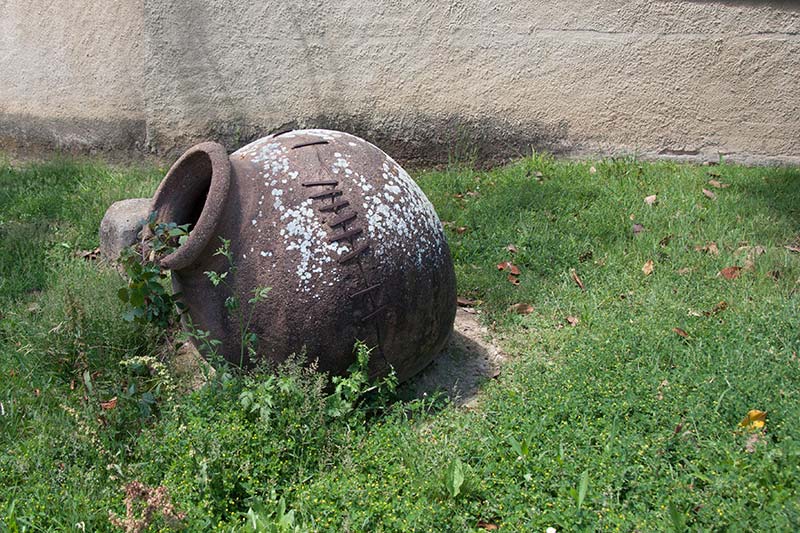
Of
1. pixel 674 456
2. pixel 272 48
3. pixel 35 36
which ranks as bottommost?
pixel 674 456

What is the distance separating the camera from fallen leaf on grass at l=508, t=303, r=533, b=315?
13.9ft

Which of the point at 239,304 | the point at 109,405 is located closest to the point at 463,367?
the point at 239,304

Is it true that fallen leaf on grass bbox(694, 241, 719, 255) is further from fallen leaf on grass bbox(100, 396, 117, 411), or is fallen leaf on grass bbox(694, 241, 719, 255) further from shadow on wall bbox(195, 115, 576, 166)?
fallen leaf on grass bbox(100, 396, 117, 411)

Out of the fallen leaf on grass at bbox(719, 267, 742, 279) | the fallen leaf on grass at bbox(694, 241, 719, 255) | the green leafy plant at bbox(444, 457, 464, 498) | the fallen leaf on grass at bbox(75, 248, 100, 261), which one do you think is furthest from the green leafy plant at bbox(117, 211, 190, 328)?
the fallen leaf on grass at bbox(694, 241, 719, 255)

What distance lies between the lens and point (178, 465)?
2789 mm

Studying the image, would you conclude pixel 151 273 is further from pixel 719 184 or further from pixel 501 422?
pixel 719 184

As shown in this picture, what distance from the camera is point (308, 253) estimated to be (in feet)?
10.0

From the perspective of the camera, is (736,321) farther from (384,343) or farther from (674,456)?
(384,343)

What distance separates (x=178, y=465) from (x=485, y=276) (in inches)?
91.6

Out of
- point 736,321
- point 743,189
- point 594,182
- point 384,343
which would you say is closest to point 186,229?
point 384,343

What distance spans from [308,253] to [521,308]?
1647mm

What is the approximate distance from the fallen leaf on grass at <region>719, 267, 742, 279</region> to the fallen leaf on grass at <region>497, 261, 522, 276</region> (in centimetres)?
118

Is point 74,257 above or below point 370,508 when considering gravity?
above

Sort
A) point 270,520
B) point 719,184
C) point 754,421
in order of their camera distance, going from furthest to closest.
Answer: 1. point 719,184
2. point 754,421
3. point 270,520
